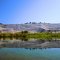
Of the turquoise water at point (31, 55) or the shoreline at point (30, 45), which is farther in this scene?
the shoreline at point (30, 45)

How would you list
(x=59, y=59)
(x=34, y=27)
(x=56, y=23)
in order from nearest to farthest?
(x=59, y=59) < (x=34, y=27) < (x=56, y=23)

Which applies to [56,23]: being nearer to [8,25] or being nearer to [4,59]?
[8,25]

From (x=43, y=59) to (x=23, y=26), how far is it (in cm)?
4364

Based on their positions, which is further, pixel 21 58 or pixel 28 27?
pixel 28 27

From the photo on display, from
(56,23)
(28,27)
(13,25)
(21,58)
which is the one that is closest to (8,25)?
(13,25)

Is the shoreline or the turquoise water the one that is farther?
the shoreline

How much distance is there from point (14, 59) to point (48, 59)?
1.76 metres

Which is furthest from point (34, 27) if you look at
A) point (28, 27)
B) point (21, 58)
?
point (21, 58)

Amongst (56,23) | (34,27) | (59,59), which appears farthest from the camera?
(56,23)

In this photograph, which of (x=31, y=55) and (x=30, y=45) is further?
(x=30, y=45)

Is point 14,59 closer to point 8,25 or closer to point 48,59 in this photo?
point 48,59

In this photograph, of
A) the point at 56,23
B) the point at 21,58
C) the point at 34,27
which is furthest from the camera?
the point at 56,23

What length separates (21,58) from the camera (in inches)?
396

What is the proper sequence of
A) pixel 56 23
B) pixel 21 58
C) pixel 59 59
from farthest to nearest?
1. pixel 56 23
2. pixel 21 58
3. pixel 59 59
